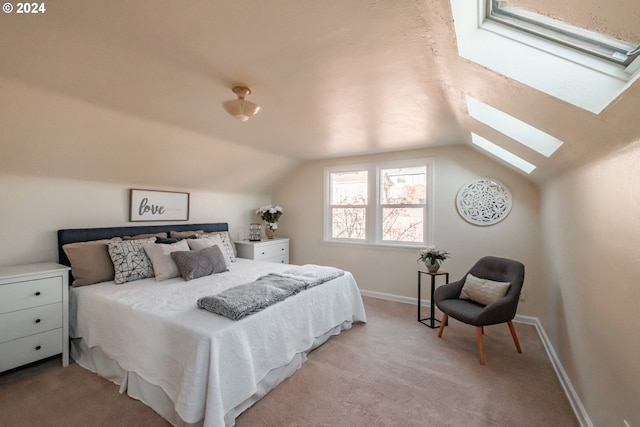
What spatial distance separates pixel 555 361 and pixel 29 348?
4229mm

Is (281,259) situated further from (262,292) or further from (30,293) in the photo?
(30,293)

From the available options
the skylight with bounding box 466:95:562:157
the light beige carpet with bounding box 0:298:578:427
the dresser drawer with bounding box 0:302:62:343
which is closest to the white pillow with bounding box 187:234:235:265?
the dresser drawer with bounding box 0:302:62:343

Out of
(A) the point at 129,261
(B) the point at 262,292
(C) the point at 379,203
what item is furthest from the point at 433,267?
(A) the point at 129,261

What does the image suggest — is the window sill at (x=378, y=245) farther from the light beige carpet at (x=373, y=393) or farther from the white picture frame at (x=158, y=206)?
the white picture frame at (x=158, y=206)

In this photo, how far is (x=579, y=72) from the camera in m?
1.17

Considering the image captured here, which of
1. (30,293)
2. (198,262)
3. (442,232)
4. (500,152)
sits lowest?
(30,293)

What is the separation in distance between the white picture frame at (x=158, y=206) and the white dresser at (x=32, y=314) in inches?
41.4

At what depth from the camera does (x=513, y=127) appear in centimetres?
217

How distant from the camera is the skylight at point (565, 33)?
104 centimetres

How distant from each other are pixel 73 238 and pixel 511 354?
168 inches

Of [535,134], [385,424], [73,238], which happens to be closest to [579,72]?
[535,134]

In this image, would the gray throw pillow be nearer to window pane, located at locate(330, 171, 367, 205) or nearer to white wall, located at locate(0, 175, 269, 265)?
white wall, located at locate(0, 175, 269, 265)

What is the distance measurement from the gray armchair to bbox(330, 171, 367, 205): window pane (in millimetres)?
1874

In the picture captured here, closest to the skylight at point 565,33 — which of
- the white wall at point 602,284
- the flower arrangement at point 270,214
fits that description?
the white wall at point 602,284
